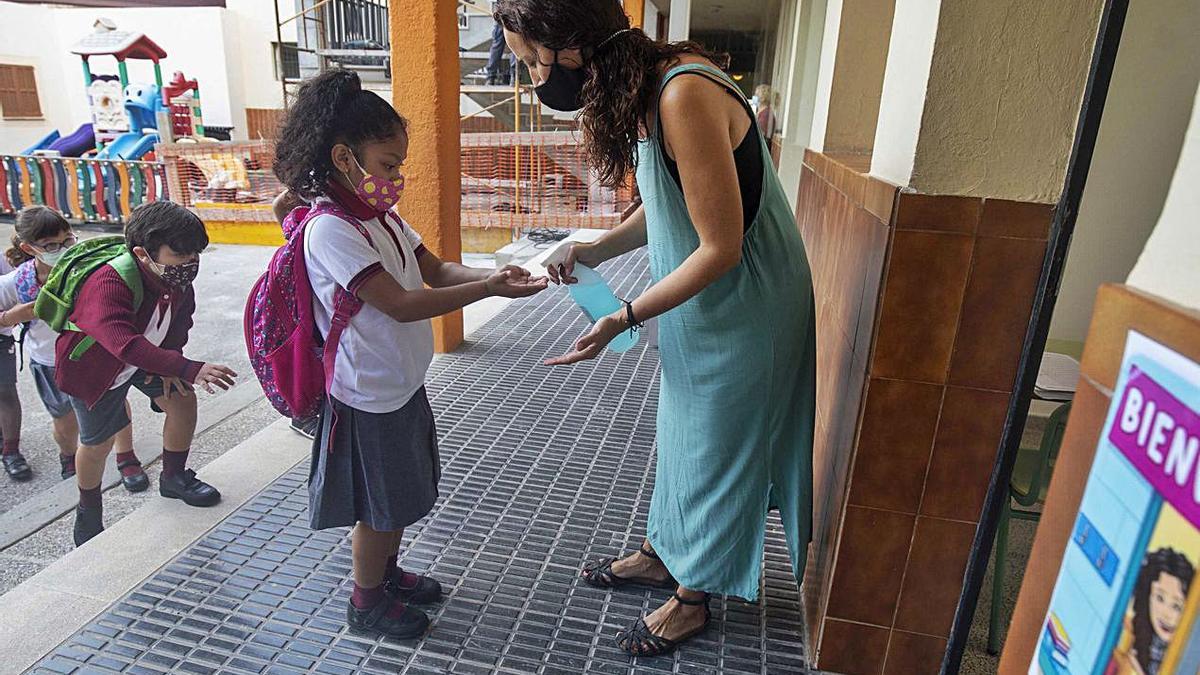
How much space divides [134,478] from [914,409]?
364cm

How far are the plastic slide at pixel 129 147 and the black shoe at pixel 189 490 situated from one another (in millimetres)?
11911

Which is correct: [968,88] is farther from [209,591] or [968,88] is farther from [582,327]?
[582,327]

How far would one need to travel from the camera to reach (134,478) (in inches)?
144

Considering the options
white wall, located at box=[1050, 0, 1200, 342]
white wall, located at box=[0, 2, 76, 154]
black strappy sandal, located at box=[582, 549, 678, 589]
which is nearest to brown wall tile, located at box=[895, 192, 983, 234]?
black strappy sandal, located at box=[582, 549, 678, 589]

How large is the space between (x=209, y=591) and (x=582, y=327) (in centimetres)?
305

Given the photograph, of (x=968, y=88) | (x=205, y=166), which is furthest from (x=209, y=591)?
(x=205, y=166)

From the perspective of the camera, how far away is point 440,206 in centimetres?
428

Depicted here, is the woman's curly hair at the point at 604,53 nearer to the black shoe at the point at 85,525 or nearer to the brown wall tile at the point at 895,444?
the brown wall tile at the point at 895,444

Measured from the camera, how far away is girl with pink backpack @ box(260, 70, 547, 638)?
6.00ft

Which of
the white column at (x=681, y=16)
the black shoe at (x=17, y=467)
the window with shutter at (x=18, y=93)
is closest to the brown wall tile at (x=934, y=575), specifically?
the black shoe at (x=17, y=467)

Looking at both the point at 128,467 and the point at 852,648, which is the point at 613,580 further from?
the point at 128,467

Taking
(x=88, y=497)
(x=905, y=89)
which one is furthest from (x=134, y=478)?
(x=905, y=89)

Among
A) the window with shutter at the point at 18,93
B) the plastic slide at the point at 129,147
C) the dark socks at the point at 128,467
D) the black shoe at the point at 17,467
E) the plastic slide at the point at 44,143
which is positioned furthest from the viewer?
the window with shutter at the point at 18,93

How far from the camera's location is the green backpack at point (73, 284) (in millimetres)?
2707
